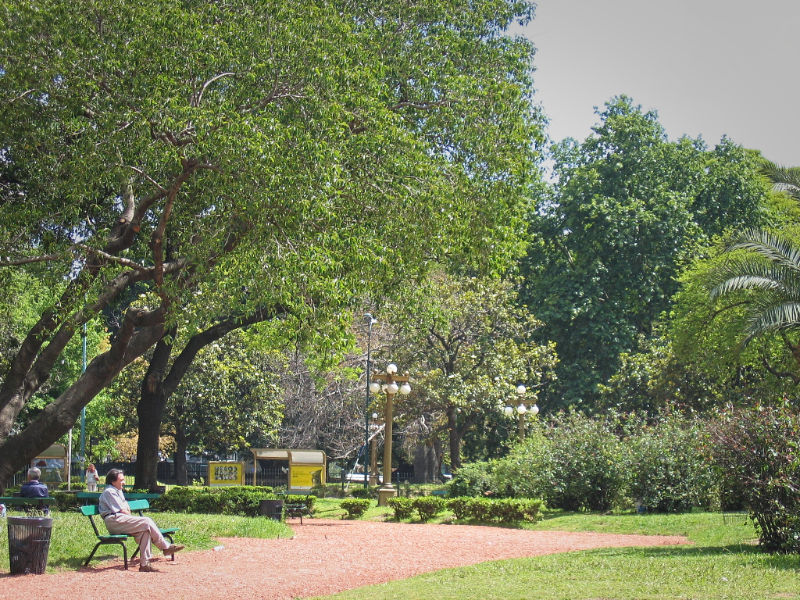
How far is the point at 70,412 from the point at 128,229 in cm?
365

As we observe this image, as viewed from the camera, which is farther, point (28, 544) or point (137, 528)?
point (137, 528)

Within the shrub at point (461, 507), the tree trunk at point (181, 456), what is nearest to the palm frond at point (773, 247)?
the shrub at point (461, 507)

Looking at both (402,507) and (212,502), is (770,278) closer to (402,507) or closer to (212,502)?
(402,507)

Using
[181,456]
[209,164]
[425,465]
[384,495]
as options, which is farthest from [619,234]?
[209,164]

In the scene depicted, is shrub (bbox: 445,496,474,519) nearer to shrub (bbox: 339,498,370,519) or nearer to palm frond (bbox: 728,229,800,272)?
shrub (bbox: 339,498,370,519)

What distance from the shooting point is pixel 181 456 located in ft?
142

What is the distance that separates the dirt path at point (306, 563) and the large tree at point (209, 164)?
397cm

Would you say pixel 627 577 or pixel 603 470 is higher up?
pixel 603 470

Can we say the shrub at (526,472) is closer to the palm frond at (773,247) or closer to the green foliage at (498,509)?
the green foliage at (498,509)

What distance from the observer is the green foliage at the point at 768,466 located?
1231cm

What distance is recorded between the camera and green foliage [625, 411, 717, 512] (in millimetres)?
21469

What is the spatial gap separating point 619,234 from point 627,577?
32.8 metres

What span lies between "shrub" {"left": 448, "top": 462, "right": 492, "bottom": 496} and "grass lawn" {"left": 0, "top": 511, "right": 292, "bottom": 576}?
7598 millimetres

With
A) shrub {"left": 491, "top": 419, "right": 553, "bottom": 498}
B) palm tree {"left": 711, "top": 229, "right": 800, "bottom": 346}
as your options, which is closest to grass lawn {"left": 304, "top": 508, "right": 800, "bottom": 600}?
palm tree {"left": 711, "top": 229, "right": 800, "bottom": 346}
